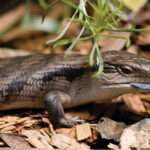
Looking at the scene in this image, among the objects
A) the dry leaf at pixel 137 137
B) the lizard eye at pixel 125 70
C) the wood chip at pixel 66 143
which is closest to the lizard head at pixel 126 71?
the lizard eye at pixel 125 70

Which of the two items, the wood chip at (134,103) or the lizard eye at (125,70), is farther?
the wood chip at (134,103)

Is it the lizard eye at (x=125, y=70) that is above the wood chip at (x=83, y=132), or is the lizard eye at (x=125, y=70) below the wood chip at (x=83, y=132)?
above

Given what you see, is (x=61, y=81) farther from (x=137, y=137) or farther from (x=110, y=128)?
(x=137, y=137)

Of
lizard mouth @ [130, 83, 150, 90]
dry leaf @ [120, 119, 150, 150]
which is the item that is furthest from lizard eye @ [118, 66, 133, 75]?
dry leaf @ [120, 119, 150, 150]

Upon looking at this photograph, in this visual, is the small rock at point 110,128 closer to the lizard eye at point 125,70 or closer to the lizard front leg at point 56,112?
the lizard front leg at point 56,112

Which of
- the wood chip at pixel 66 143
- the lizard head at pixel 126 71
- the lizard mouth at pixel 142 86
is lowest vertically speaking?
the wood chip at pixel 66 143

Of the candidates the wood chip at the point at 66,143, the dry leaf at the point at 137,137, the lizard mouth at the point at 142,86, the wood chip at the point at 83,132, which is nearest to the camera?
the dry leaf at the point at 137,137
